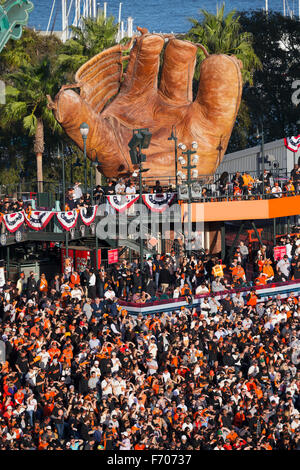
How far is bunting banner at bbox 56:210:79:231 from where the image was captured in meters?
38.0

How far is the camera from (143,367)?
94.4 ft

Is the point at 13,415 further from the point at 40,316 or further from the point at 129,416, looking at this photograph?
the point at 40,316

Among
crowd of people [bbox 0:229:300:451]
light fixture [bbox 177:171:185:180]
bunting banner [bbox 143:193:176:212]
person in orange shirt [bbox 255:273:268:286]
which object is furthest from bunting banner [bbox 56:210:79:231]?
person in orange shirt [bbox 255:273:268:286]

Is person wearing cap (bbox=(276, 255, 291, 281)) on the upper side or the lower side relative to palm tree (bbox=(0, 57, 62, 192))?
lower

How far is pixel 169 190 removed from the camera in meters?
42.0

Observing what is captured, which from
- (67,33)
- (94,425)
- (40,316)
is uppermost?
(67,33)

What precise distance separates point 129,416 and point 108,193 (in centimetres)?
1613

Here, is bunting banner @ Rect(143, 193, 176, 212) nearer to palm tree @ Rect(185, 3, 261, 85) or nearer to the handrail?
the handrail

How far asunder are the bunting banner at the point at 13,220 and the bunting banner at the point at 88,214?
7.39 feet

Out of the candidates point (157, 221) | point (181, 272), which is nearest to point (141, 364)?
point (181, 272)

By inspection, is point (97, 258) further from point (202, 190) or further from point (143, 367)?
point (143, 367)

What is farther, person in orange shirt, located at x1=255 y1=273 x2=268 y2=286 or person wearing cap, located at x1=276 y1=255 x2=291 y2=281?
person wearing cap, located at x1=276 y1=255 x2=291 y2=281

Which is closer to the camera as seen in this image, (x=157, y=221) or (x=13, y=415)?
(x=13, y=415)

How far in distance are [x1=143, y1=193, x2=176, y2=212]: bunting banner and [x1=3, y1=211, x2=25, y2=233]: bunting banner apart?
484 cm
